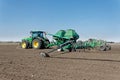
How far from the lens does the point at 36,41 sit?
29016mm

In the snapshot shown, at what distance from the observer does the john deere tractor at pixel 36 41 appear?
28.6 meters

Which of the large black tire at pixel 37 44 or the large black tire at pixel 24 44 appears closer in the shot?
the large black tire at pixel 37 44

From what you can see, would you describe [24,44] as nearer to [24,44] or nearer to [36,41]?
[24,44]

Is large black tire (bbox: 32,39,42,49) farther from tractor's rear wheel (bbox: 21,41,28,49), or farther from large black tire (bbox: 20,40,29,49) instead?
tractor's rear wheel (bbox: 21,41,28,49)

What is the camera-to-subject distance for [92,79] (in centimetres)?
983

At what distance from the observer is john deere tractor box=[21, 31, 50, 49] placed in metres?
28.6

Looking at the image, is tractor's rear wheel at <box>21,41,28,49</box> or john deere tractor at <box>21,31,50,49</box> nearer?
john deere tractor at <box>21,31,50,49</box>

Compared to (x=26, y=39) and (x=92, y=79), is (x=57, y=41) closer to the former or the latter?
(x=26, y=39)

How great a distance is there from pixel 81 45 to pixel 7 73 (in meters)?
14.4

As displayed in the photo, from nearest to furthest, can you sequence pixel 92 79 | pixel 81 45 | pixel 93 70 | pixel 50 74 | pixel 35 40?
pixel 92 79
pixel 50 74
pixel 93 70
pixel 81 45
pixel 35 40

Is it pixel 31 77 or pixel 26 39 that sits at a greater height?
pixel 26 39

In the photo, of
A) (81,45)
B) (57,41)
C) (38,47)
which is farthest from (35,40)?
(81,45)

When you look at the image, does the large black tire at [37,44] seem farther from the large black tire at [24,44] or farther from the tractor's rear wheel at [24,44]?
the tractor's rear wheel at [24,44]

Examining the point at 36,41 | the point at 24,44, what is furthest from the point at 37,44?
the point at 24,44
